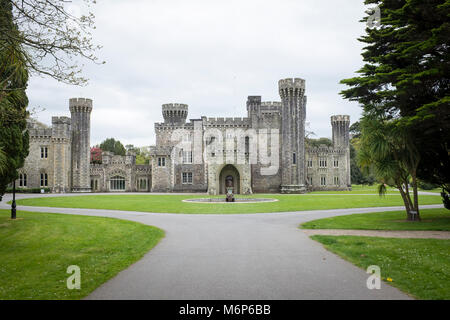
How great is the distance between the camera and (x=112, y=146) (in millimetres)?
87250

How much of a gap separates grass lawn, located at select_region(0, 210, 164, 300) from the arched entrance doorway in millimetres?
34026

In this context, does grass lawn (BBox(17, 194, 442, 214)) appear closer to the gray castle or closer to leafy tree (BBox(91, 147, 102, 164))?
the gray castle

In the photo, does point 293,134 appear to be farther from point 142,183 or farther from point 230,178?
point 142,183

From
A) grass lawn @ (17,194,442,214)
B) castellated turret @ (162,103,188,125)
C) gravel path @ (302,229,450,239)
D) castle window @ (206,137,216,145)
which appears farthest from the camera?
castellated turret @ (162,103,188,125)

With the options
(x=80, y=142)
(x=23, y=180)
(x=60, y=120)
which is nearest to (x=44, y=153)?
(x=23, y=180)

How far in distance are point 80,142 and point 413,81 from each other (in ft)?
174

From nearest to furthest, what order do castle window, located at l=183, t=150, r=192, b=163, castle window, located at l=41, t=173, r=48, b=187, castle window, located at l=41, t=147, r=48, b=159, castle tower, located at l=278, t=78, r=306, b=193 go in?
castle tower, located at l=278, t=78, r=306, b=193 < castle window, located at l=41, t=173, r=48, b=187 < castle window, located at l=41, t=147, r=48, b=159 < castle window, located at l=183, t=150, r=192, b=163

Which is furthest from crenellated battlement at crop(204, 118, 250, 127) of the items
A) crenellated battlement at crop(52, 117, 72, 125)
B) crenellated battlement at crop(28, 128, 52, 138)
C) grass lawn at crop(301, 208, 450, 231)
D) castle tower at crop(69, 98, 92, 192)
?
grass lawn at crop(301, 208, 450, 231)

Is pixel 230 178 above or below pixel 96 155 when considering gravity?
below

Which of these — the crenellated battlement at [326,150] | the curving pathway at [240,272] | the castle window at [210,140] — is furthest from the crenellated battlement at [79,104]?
the curving pathway at [240,272]

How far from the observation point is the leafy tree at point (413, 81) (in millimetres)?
11461

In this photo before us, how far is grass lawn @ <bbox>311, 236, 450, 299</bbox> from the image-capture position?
660cm
